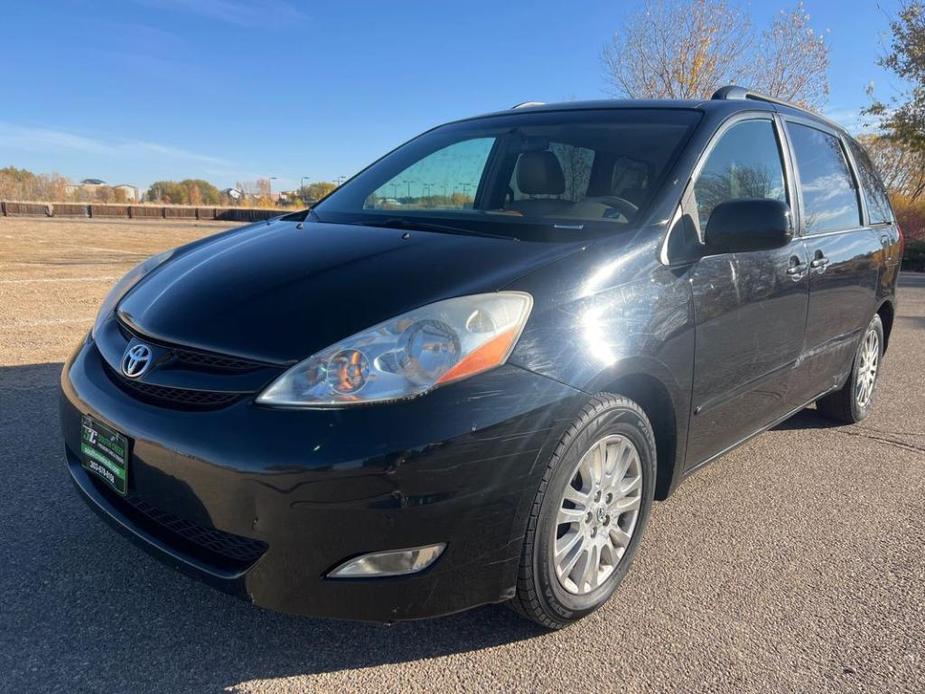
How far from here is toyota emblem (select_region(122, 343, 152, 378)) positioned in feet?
6.86

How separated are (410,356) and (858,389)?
365 cm

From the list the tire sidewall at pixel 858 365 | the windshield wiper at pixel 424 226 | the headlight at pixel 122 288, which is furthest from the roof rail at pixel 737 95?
the headlight at pixel 122 288

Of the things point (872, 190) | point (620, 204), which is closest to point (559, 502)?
point (620, 204)

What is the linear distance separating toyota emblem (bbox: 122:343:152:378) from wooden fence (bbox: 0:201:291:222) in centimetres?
3475

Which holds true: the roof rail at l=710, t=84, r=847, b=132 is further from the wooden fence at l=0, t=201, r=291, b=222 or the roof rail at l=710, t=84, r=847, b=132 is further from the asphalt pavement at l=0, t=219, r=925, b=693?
the wooden fence at l=0, t=201, r=291, b=222

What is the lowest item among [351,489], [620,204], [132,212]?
[351,489]

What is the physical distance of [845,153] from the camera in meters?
4.13

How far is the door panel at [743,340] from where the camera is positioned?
8.60 feet

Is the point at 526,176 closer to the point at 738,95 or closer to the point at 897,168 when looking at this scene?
the point at 738,95

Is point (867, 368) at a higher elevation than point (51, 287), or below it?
higher

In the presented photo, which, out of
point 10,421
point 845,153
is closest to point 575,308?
point 845,153

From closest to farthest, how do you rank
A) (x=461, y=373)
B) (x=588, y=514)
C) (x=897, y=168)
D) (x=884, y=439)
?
(x=461, y=373), (x=588, y=514), (x=884, y=439), (x=897, y=168)

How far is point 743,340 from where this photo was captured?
284 centimetres

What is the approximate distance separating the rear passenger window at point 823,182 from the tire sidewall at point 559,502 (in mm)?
1727
